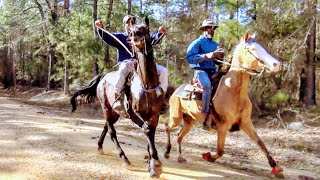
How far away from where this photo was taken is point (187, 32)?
1617 cm

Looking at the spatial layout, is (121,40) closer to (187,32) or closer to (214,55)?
(214,55)

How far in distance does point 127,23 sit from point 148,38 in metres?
1.05

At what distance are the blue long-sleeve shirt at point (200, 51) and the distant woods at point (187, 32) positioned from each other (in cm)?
436

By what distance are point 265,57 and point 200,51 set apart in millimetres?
1454

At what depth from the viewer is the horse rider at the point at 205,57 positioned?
20.8 ft

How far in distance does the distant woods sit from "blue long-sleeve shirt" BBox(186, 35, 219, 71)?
14.3 ft

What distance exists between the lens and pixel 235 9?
12.9 metres

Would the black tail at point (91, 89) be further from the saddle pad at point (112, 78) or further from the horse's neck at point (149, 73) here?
the horse's neck at point (149, 73)

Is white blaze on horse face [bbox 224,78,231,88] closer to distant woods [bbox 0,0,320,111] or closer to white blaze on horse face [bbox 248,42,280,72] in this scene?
white blaze on horse face [bbox 248,42,280,72]

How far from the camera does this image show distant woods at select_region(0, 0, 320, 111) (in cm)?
1176

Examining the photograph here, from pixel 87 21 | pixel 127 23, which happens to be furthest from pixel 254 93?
pixel 87 21

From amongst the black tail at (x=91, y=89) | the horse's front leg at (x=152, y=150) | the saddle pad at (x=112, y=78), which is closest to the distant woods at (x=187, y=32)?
the black tail at (x=91, y=89)

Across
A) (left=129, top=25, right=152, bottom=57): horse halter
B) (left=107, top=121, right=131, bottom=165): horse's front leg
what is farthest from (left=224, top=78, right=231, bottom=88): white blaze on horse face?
(left=107, top=121, right=131, bottom=165): horse's front leg

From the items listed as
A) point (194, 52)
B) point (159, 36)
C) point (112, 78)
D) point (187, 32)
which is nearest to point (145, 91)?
point (159, 36)
